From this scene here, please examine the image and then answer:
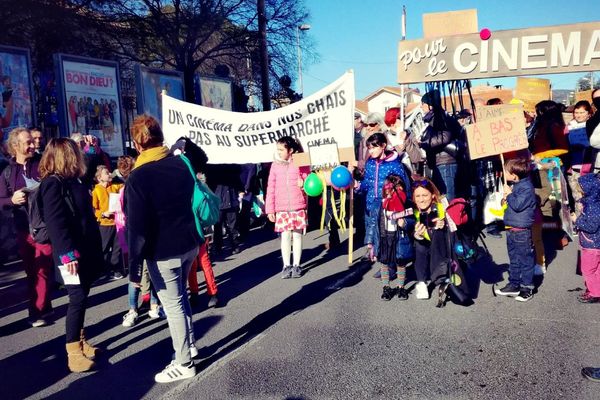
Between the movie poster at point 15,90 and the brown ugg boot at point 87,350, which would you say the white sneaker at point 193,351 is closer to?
the brown ugg boot at point 87,350

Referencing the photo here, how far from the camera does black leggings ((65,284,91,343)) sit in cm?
400

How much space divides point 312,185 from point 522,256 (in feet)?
8.19

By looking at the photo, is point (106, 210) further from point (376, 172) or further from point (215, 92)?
point (215, 92)

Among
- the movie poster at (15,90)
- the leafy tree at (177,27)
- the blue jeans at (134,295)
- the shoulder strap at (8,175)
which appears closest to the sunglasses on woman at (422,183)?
the blue jeans at (134,295)

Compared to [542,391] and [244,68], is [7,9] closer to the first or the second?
[244,68]

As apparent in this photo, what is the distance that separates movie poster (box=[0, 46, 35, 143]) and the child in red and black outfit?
5.74 metres

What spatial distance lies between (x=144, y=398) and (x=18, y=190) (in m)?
2.56

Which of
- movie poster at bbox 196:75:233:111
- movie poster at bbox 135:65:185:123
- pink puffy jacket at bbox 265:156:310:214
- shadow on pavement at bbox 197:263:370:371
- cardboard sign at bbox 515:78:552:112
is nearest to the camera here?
shadow on pavement at bbox 197:263:370:371

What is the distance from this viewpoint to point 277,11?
65.1ft

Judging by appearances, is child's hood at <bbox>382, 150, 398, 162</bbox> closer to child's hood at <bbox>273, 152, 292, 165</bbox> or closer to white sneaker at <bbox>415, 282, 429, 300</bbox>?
child's hood at <bbox>273, 152, 292, 165</bbox>

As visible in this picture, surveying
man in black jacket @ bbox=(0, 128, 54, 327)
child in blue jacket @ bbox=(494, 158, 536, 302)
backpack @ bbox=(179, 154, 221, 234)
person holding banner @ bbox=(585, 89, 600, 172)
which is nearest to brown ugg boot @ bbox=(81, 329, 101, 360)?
man in black jacket @ bbox=(0, 128, 54, 327)

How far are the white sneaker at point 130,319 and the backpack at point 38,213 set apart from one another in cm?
100

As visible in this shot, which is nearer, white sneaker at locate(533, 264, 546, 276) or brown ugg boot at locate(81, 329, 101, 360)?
brown ugg boot at locate(81, 329, 101, 360)

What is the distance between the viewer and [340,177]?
648 centimetres
